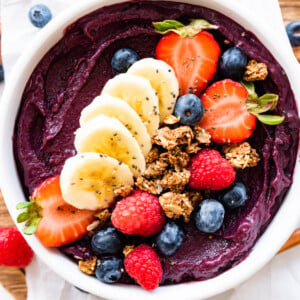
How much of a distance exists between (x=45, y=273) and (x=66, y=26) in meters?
1.31

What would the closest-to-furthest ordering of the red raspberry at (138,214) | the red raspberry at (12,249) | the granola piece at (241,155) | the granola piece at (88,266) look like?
the red raspberry at (138,214)
the granola piece at (241,155)
the granola piece at (88,266)
the red raspberry at (12,249)

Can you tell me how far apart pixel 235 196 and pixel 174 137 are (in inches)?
14.9

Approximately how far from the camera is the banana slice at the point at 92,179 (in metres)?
2.09

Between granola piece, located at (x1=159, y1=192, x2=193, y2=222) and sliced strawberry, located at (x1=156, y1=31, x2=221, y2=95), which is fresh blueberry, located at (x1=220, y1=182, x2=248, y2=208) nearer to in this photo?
granola piece, located at (x1=159, y1=192, x2=193, y2=222)

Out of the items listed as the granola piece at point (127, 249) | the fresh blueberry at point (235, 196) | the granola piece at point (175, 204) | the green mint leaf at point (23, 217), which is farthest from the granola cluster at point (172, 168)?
the green mint leaf at point (23, 217)

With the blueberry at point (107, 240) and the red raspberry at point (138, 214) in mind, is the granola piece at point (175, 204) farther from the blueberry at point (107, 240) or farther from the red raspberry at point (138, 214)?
the blueberry at point (107, 240)

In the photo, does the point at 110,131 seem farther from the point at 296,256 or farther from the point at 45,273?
the point at 296,256

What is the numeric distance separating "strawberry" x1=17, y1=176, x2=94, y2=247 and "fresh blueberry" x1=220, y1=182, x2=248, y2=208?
0.61 metres

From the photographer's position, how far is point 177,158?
2121 millimetres

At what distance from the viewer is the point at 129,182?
218 cm

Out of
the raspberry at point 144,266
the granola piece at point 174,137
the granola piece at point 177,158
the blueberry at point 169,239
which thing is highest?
the granola piece at point 174,137

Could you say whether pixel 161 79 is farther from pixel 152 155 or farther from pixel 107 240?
pixel 107 240

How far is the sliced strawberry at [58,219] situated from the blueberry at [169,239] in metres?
0.35

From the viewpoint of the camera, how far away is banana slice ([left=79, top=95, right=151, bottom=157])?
209 centimetres
